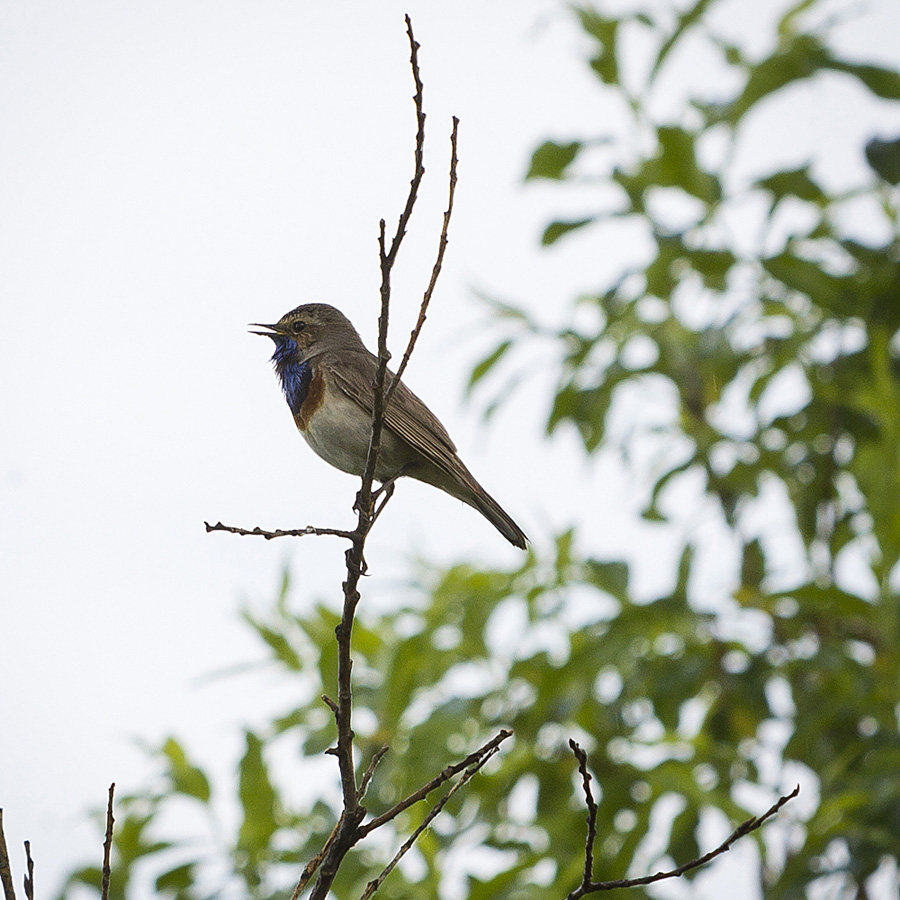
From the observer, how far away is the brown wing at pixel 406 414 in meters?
3.89

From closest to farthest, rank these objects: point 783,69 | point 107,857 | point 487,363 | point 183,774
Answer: point 107,857 → point 183,774 → point 783,69 → point 487,363

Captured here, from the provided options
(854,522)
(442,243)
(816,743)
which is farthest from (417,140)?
(854,522)

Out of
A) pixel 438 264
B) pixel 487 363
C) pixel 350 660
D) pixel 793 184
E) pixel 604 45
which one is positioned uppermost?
pixel 604 45

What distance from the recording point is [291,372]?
14.9 feet

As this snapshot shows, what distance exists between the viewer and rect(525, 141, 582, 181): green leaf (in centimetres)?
486

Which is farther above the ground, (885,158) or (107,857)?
(885,158)

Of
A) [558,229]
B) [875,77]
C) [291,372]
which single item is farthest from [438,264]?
[875,77]

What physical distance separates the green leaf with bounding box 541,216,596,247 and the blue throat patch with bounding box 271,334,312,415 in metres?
1.19

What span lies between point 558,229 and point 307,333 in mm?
1175

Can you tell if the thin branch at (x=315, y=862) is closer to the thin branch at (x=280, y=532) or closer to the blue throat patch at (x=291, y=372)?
the thin branch at (x=280, y=532)

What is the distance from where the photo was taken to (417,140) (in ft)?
6.83

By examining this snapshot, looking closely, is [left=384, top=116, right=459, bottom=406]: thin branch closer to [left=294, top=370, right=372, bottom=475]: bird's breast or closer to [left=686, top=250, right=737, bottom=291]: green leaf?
[left=294, top=370, right=372, bottom=475]: bird's breast

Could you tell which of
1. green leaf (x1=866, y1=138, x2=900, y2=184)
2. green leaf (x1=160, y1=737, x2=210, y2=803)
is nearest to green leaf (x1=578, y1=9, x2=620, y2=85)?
green leaf (x1=866, y1=138, x2=900, y2=184)

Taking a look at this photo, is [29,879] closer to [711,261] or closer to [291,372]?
[291,372]
